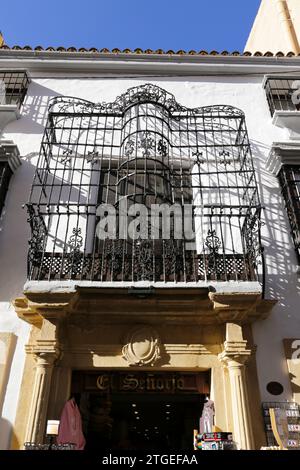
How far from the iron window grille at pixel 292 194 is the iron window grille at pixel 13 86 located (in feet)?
20.5

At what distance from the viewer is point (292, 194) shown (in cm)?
734

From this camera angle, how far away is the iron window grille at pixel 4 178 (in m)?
7.27

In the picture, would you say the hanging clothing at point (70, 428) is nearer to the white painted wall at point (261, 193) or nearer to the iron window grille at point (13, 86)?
the white painted wall at point (261, 193)

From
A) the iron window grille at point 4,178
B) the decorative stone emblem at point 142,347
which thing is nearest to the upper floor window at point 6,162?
the iron window grille at point 4,178

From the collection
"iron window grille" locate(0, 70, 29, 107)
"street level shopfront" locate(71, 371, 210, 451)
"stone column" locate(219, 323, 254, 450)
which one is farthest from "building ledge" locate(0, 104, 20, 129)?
"stone column" locate(219, 323, 254, 450)

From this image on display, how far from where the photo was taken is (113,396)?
6539 mm

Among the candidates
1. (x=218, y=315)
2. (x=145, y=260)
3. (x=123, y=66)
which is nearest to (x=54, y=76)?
(x=123, y=66)

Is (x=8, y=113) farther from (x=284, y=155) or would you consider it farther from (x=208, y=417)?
(x=208, y=417)

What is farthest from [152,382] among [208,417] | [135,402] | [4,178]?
[4,178]

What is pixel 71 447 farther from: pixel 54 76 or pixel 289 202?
pixel 54 76

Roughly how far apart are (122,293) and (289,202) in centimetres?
381

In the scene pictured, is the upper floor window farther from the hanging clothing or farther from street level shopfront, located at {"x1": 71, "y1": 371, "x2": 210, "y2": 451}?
the hanging clothing

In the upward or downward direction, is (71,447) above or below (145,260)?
below
